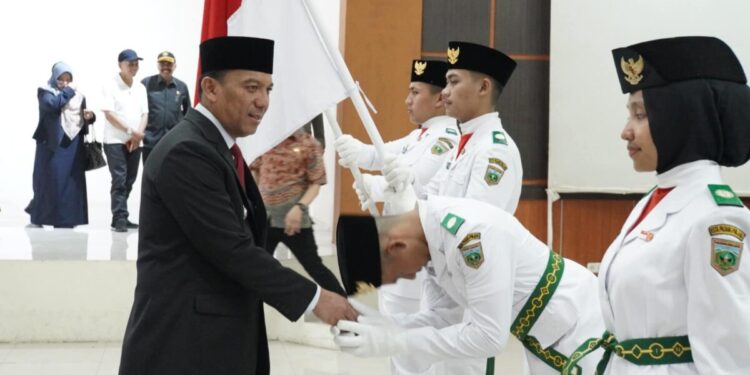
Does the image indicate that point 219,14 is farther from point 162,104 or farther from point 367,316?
point 162,104

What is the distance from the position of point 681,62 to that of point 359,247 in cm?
78

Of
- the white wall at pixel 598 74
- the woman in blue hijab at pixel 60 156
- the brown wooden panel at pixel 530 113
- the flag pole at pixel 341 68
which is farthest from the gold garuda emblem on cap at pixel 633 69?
the woman in blue hijab at pixel 60 156

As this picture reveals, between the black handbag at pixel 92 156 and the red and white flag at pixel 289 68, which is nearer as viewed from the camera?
the red and white flag at pixel 289 68

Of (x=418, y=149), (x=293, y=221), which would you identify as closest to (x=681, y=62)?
(x=418, y=149)

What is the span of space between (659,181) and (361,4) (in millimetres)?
4581

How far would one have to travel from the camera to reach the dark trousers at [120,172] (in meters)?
7.31

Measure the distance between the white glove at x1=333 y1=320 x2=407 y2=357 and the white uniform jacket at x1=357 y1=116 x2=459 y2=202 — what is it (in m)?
1.61

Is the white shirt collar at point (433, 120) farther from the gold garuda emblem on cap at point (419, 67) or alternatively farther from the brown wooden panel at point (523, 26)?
the brown wooden panel at point (523, 26)

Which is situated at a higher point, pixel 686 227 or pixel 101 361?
pixel 686 227

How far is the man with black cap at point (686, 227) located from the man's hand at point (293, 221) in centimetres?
286

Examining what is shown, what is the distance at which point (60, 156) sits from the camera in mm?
7211

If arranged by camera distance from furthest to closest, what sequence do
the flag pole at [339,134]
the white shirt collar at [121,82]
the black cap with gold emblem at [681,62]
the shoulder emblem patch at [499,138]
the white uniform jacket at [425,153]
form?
the white shirt collar at [121,82] → the white uniform jacket at [425,153] → the shoulder emblem patch at [499,138] → the flag pole at [339,134] → the black cap with gold emblem at [681,62]

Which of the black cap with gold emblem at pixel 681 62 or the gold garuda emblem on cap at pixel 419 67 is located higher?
the gold garuda emblem on cap at pixel 419 67

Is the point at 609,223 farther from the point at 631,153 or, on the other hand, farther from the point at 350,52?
the point at 631,153
